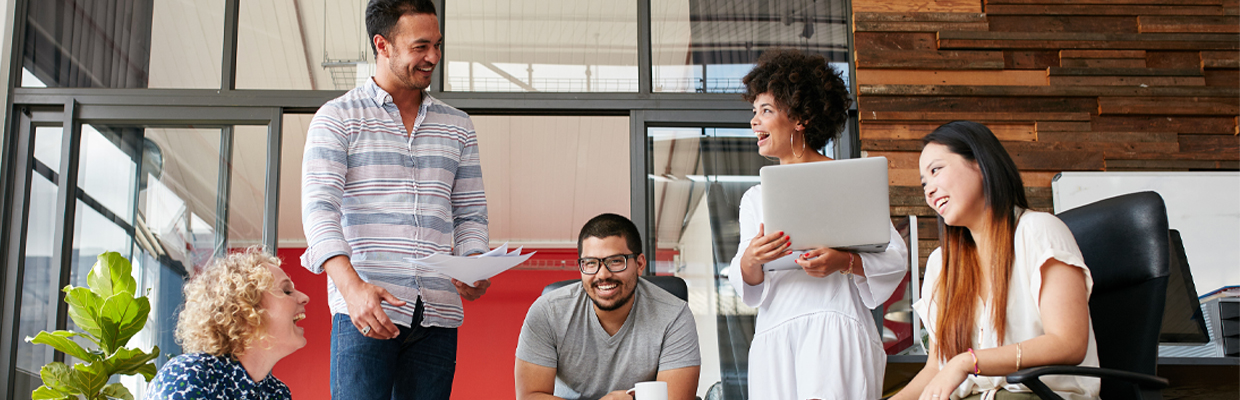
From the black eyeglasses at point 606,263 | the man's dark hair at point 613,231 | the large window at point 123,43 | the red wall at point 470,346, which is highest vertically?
the large window at point 123,43

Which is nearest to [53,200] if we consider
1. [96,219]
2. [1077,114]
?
[96,219]

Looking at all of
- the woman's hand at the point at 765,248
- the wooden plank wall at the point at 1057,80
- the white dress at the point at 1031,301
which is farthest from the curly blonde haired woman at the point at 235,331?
Answer: the wooden plank wall at the point at 1057,80

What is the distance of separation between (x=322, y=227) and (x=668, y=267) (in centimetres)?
211

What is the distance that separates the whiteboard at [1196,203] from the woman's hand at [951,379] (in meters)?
2.40

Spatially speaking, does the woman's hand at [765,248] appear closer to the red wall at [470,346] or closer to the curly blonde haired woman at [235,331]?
the curly blonde haired woman at [235,331]

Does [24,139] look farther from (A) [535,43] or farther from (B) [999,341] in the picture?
(B) [999,341]

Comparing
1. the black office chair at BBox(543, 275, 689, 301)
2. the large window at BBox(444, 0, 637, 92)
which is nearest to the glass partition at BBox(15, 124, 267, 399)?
the large window at BBox(444, 0, 637, 92)

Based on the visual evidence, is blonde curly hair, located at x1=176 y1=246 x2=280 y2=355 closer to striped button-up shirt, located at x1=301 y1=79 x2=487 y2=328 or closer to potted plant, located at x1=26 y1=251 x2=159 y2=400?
striped button-up shirt, located at x1=301 y1=79 x2=487 y2=328

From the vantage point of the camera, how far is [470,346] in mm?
7637

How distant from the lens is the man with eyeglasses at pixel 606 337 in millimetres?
2152

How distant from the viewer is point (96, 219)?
361 cm

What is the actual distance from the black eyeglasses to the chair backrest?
1058 millimetres

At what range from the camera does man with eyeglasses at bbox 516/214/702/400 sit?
2152 millimetres

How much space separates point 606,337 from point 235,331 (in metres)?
0.90
